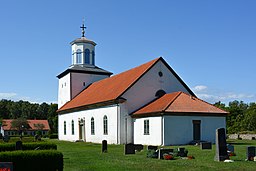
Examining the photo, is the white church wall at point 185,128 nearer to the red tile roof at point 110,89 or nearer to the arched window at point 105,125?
the red tile roof at point 110,89

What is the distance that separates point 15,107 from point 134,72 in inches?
3449

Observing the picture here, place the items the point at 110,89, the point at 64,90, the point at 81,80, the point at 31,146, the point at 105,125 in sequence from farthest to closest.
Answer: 1. the point at 64,90
2. the point at 81,80
3. the point at 110,89
4. the point at 105,125
5. the point at 31,146

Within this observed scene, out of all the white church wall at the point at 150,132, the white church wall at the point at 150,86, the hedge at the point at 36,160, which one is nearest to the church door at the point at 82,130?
the white church wall at the point at 150,86

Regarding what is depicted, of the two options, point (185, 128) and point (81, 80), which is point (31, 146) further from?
point (81, 80)

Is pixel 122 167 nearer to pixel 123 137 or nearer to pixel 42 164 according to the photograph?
pixel 42 164

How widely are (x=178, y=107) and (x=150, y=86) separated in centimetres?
555

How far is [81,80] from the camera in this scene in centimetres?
5444

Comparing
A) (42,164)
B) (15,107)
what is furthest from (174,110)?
(15,107)

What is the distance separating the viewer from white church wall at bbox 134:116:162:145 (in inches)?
1298

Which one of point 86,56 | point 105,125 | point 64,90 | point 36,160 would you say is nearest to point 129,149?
point 36,160

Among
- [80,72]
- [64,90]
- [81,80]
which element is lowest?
[64,90]

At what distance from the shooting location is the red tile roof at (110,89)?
3803 centimetres

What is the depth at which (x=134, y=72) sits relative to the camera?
136 feet

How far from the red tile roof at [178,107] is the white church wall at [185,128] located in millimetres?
577
